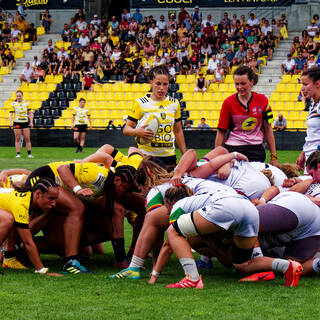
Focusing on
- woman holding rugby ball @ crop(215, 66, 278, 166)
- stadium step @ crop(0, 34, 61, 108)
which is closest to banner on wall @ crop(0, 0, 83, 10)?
stadium step @ crop(0, 34, 61, 108)

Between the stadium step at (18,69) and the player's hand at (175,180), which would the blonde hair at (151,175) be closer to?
the player's hand at (175,180)

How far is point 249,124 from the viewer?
23.9 ft

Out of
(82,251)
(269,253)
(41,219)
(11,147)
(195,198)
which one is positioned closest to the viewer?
(195,198)

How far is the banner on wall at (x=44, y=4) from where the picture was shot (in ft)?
110

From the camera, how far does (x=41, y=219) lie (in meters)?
6.44

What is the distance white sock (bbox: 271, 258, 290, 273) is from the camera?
210 inches

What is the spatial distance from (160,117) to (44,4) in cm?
2837

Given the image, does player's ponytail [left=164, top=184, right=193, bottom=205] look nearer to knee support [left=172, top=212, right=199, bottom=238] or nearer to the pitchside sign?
knee support [left=172, top=212, right=199, bottom=238]

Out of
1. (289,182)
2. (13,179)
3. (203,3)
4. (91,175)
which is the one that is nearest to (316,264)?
(289,182)

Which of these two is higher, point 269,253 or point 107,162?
point 107,162

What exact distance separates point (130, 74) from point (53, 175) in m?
21.7

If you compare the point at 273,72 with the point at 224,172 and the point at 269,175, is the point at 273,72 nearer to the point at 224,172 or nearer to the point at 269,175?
the point at 269,175

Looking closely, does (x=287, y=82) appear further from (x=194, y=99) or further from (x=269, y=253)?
(x=269, y=253)

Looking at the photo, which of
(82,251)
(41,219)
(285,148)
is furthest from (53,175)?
(285,148)
